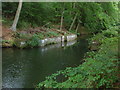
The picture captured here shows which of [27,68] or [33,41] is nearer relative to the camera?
[27,68]

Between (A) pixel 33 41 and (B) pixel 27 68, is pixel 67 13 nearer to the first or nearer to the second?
(A) pixel 33 41

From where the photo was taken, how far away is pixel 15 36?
14.5m

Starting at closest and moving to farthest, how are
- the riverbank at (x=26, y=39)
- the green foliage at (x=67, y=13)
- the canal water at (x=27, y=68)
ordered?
the canal water at (x=27, y=68)
the riverbank at (x=26, y=39)
the green foliage at (x=67, y=13)

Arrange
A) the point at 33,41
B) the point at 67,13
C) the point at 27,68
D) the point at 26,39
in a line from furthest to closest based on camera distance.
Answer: the point at 67,13 < the point at 26,39 < the point at 33,41 < the point at 27,68

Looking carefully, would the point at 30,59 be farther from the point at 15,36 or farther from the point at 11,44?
the point at 15,36

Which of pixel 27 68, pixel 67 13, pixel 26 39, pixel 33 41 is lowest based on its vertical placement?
pixel 27 68

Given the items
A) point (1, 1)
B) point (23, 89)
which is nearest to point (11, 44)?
point (1, 1)

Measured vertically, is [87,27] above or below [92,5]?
below

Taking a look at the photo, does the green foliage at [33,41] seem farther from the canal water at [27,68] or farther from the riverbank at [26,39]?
the canal water at [27,68]

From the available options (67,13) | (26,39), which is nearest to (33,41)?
(26,39)

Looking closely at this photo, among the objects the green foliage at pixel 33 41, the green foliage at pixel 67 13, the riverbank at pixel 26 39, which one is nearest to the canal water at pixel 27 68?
the riverbank at pixel 26 39

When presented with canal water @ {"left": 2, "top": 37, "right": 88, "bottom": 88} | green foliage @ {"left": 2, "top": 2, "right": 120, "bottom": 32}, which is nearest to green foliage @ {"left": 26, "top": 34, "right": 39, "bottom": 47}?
canal water @ {"left": 2, "top": 37, "right": 88, "bottom": 88}

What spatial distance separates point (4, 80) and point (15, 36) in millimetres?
8083

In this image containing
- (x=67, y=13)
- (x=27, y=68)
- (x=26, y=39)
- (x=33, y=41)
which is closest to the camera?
(x=27, y=68)
